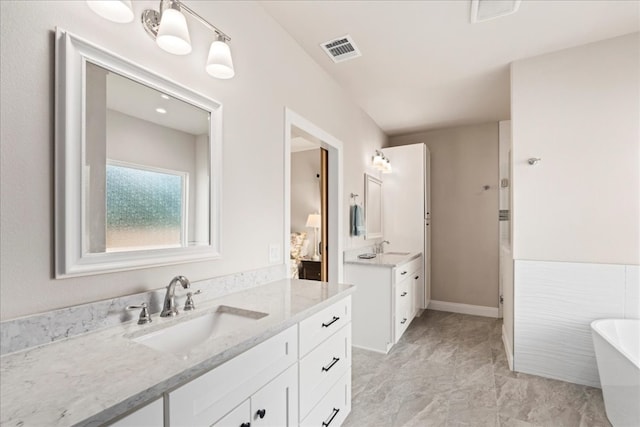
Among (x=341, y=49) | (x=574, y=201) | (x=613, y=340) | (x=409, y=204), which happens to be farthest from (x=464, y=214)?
(x=341, y=49)

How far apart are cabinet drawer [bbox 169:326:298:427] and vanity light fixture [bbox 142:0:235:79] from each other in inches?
47.1

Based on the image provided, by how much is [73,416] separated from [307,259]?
3624mm

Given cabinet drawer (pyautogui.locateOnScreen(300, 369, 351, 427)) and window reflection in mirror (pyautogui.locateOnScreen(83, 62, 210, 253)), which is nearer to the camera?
window reflection in mirror (pyautogui.locateOnScreen(83, 62, 210, 253))

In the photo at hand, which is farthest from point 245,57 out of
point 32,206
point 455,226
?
point 455,226

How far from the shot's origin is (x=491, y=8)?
186cm

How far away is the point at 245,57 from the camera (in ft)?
5.75

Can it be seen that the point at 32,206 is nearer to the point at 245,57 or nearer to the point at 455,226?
the point at 245,57

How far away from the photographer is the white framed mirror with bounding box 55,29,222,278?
97 cm

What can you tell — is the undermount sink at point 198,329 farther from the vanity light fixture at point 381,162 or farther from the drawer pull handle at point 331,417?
the vanity light fixture at point 381,162

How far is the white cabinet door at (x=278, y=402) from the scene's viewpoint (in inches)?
41.7

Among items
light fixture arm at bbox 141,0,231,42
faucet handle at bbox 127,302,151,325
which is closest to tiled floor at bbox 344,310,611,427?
faucet handle at bbox 127,302,151,325

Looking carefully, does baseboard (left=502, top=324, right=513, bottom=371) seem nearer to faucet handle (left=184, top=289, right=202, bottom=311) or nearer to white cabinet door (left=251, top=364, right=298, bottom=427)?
white cabinet door (left=251, top=364, right=298, bottom=427)

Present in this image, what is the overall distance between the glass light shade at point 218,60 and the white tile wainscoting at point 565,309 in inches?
102

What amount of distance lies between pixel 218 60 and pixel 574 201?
8.79 feet
